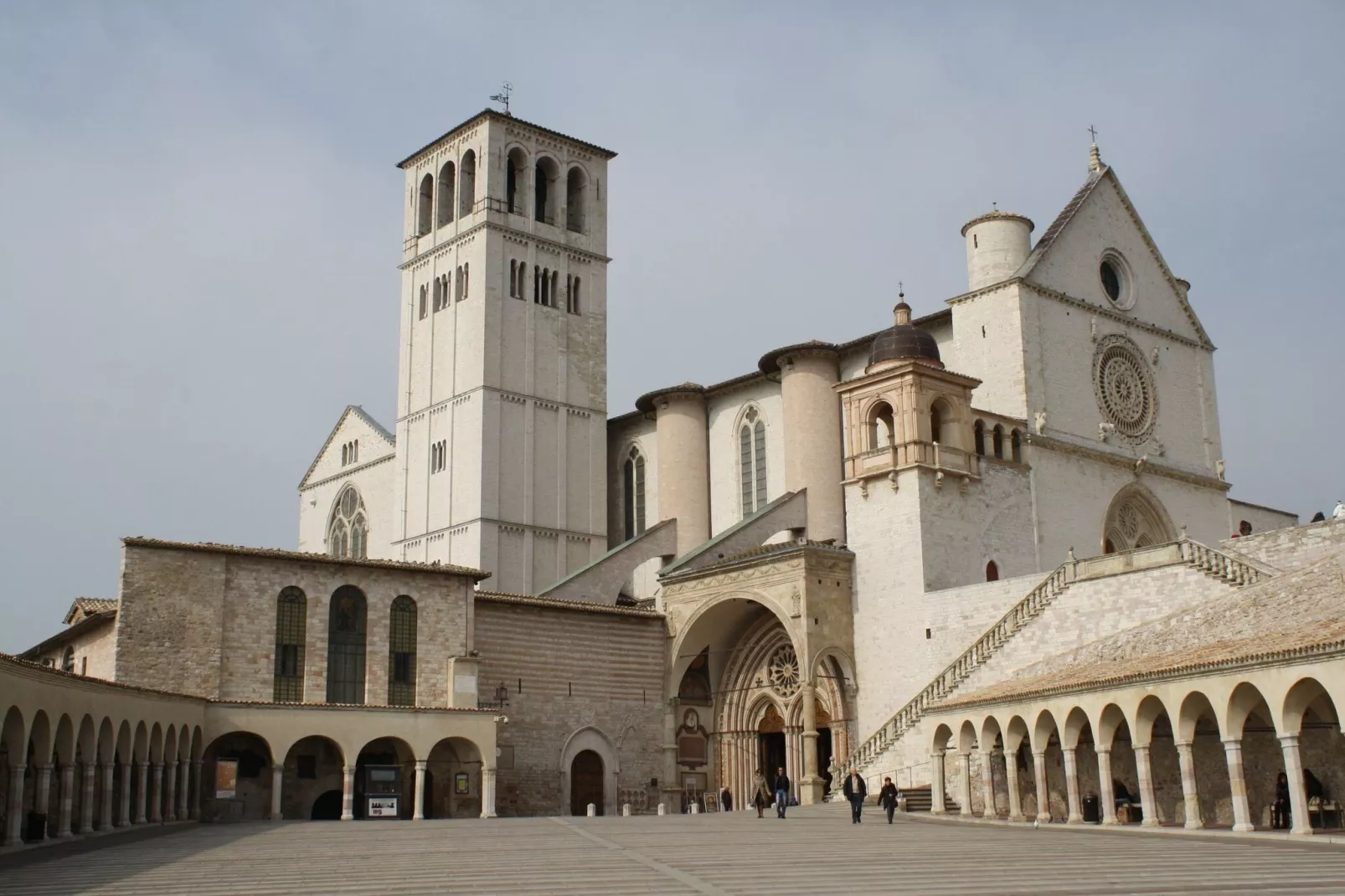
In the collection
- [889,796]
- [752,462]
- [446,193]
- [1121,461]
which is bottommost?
[889,796]

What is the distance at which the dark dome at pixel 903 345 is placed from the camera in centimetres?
3834

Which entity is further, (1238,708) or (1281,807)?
(1281,807)

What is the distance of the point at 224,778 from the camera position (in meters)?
31.8

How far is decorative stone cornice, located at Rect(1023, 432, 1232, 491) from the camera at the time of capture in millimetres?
39906

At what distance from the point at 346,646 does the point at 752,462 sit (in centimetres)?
1702

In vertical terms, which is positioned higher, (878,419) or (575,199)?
(575,199)

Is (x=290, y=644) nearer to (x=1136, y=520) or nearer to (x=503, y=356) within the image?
(x=503, y=356)

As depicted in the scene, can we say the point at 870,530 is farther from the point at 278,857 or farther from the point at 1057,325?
the point at 278,857

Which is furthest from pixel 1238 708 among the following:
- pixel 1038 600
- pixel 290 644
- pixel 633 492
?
pixel 633 492

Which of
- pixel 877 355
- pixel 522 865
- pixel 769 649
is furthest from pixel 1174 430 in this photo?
pixel 522 865

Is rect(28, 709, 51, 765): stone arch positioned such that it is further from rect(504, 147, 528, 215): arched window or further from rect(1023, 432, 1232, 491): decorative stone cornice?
rect(504, 147, 528, 215): arched window

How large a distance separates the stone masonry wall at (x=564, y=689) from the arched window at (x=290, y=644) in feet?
16.6

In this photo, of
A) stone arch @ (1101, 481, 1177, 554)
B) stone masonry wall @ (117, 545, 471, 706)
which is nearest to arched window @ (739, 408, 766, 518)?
stone arch @ (1101, 481, 1177, 554)

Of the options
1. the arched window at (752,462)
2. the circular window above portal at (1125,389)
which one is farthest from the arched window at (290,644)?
the circular window above portal at (1125,389)
